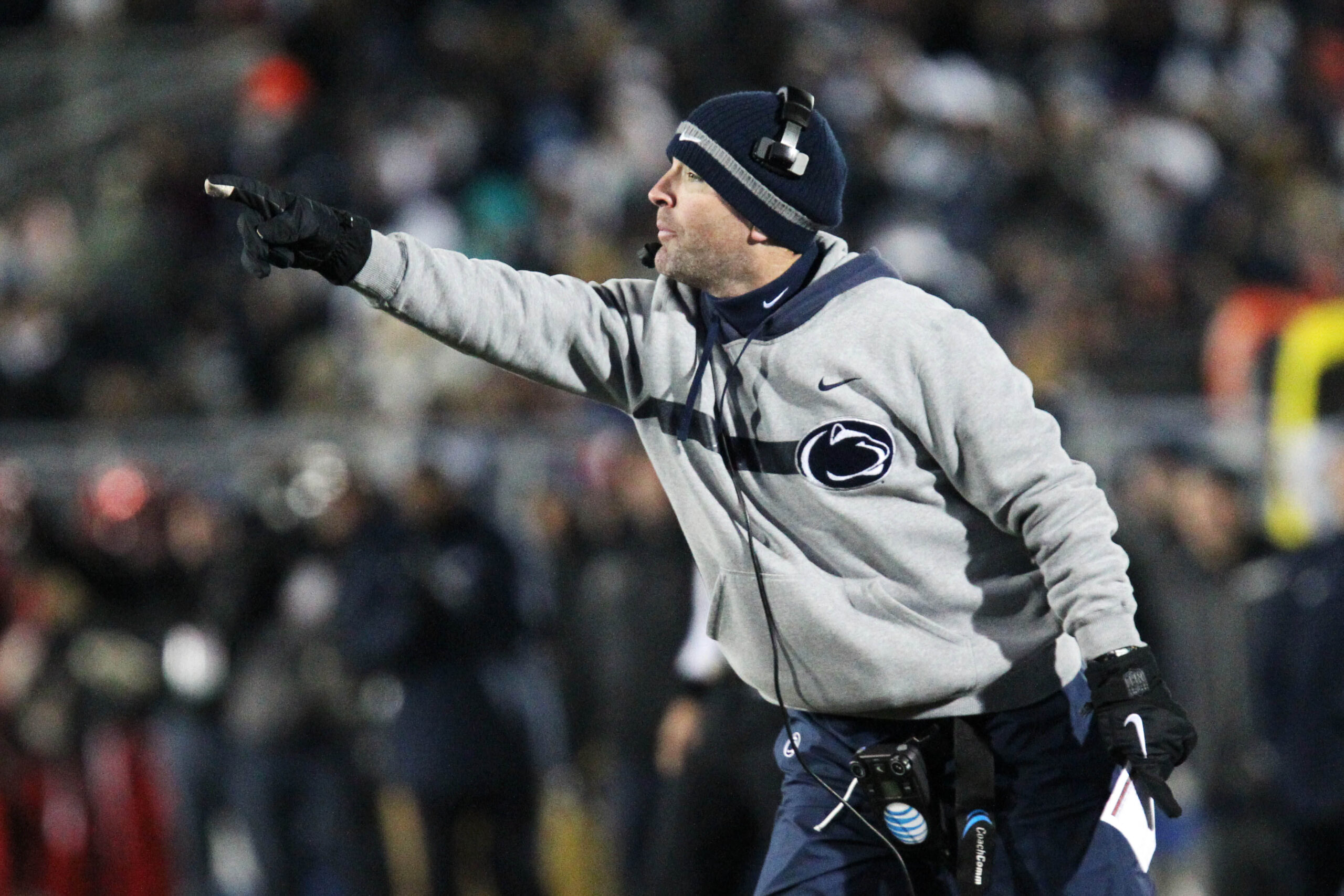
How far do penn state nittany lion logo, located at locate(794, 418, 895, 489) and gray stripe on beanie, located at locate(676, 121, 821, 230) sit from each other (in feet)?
1.38

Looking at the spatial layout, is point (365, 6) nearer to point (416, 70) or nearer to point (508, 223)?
point (416, 70)

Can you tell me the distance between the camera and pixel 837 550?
385cm

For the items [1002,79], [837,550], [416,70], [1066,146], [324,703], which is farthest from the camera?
[416,70]

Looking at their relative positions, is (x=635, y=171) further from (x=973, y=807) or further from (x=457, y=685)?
(x=973, y=807)

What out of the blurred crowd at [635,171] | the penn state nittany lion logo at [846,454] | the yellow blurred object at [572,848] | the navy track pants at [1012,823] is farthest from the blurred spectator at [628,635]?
the penn state nittany lion logo at [846,454]

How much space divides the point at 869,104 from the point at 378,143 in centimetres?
306

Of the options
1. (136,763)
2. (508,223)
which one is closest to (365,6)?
(508,223)

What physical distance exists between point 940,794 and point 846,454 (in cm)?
65

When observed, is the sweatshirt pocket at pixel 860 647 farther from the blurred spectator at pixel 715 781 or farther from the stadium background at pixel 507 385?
the stadium background at pixel 507 385

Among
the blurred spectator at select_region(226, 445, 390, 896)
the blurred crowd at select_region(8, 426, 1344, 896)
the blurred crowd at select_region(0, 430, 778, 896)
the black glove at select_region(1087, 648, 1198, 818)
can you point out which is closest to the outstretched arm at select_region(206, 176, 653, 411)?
the black glove at select_region(1087, 648, 1198, 818)

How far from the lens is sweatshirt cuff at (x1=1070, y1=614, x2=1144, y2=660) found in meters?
3.60

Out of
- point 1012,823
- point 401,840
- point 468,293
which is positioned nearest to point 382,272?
point 468,293

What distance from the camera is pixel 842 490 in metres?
3.80

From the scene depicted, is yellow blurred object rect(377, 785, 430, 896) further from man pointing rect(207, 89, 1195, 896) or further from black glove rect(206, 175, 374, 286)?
black glove rect(206, 175, 374, 286)
